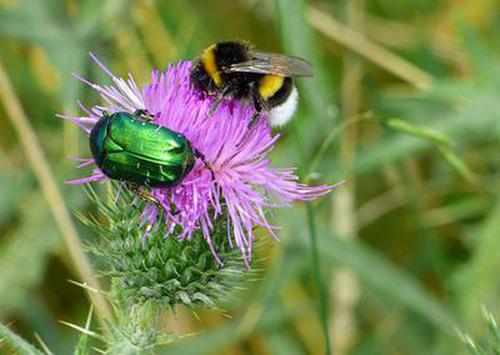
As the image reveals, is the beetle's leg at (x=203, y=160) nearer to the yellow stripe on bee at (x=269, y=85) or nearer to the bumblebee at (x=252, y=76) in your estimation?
the bumblebee at (x=252, y=76)

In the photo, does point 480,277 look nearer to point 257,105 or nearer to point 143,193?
point 257,105

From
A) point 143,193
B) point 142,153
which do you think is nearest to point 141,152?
point 142,153

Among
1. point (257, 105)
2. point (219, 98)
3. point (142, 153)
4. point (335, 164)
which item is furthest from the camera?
point (335, 164)

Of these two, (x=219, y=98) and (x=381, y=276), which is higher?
(x=219, y=98)

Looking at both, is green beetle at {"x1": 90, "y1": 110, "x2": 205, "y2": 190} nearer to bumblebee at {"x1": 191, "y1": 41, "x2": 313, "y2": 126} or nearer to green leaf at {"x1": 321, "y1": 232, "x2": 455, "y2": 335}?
bumblebee at {"x1": 191, "y1": 41, "x2": 313, "y2": 126}

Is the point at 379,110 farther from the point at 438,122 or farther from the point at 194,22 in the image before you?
the point at 194,22

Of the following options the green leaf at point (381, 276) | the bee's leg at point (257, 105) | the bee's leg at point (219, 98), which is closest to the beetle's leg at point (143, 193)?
the bee's leg at point (219, 98)

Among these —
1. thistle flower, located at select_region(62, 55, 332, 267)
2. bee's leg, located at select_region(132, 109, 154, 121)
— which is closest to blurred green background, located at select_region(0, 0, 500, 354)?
thistle flower, located at select_region(62, 55, 332, 267)
